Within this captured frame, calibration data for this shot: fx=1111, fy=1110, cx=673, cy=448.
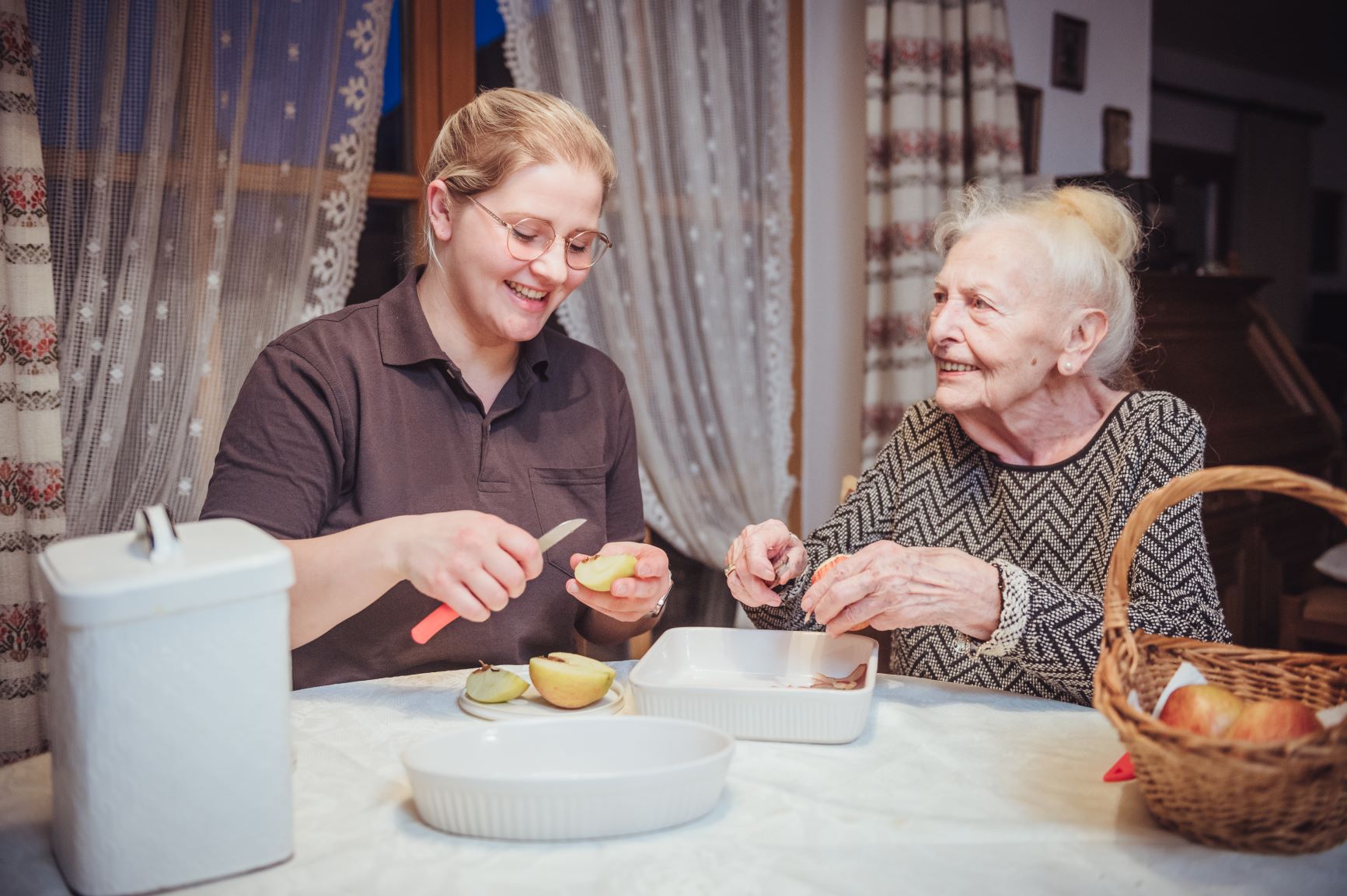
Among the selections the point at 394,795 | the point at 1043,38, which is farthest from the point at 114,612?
the point at 1043,38

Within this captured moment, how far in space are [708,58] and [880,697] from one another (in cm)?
222

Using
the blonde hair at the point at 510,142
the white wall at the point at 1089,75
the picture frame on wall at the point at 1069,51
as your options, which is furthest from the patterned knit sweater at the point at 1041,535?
the picture frame on wall at the point at 1069,51

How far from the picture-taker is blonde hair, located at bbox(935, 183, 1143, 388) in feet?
5.24

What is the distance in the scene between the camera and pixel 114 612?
76 centimetres

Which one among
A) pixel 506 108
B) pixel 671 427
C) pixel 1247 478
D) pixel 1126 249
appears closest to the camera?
pixel 1247 478

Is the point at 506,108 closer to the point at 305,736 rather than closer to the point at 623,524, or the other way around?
the point at 623,524

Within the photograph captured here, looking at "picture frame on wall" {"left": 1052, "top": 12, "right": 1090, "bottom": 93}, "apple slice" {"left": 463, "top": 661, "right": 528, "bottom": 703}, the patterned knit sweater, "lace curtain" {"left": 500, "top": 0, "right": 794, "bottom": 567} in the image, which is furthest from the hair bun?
"picture frame on wall" {"left": 1052, "top": 12, "right": 1090, "bottom": 93}

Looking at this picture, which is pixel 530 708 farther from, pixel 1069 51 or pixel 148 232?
pixel 1069 51

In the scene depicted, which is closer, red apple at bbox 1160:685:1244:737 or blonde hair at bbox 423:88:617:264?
red apple at bbox 1160:685:1244:737

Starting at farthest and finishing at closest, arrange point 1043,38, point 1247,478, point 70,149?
point 1043,38, point 70,149, point 1247,478

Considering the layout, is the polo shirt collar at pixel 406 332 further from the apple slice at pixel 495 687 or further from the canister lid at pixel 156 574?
the canister lid at pixel 156 574

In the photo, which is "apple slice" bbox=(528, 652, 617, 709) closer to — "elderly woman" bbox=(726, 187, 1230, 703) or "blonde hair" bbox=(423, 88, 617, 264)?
"elderly woman" bbox=(726, 187, 1230, 703)

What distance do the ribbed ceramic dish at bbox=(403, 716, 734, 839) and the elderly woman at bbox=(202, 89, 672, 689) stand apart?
1.15 feet

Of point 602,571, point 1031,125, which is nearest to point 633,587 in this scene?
point 602,571
